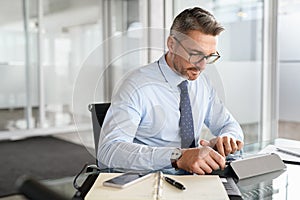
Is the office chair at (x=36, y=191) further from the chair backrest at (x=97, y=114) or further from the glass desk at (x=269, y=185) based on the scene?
the chair backrest at (x=97, y=114)

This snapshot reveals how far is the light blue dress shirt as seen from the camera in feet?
4.06

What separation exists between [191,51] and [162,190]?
2.17 ft

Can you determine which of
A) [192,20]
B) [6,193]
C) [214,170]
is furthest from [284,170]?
[6,193]

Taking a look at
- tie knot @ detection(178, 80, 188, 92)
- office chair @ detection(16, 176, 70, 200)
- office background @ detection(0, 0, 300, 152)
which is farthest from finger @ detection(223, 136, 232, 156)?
office background @ detection(0, 0, 300, 152)

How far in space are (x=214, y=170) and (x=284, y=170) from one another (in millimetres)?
311

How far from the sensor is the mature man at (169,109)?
1.25 metres

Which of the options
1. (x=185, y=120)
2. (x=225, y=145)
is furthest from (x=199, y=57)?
(x=225, y=145)

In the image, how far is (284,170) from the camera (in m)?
1.29

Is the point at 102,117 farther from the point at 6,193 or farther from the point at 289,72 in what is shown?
the point at 289,72

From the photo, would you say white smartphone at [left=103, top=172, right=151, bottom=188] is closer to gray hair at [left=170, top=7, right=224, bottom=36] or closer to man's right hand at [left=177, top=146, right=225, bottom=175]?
man's right hand at [left=177, top=146, right=225, bottom=175]

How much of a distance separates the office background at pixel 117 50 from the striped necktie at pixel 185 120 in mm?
1262

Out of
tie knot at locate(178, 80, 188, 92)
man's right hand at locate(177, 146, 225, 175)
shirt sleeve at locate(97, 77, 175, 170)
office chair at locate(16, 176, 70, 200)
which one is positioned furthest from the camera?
tie knot at locate(178, 80, 188, 92)

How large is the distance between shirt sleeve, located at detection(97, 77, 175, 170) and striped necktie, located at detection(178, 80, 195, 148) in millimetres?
182

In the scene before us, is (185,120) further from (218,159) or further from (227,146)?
(218,159)
